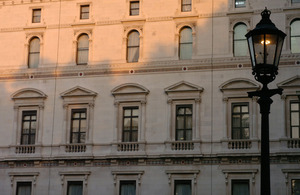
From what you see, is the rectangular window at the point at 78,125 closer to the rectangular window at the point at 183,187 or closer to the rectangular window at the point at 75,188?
the rectangular window at the point at 75,188

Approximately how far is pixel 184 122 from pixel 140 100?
2721 mm

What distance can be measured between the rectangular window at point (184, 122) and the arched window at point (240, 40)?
3908 mm

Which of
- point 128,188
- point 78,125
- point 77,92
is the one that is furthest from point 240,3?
point 128,188

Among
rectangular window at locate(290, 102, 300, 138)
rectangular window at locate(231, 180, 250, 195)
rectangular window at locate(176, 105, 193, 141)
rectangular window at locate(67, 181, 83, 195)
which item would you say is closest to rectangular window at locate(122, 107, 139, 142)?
rectangular window at locate(176, 105, 193, 141)

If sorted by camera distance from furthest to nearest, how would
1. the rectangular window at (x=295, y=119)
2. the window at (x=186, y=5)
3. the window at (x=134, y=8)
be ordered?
the window at (x=134, y=8)
the window at (x=186, y=5)
the rectangular window at (x=295, y=119)

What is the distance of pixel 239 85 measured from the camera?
102ft

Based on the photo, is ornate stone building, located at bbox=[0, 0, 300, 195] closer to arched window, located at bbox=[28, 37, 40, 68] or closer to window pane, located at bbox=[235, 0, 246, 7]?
arched window, located at bbox=[28, 37, 40, 68]

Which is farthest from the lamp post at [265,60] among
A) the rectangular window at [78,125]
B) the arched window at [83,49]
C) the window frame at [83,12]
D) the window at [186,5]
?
the window frame at [83,12]

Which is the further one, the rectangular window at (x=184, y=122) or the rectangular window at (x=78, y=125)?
the rectangular window at (x=78, y=125)

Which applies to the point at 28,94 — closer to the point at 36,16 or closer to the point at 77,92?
the point at 77,92

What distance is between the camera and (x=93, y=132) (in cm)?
3306

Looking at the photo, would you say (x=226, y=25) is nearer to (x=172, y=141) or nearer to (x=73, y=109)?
(x=172, y=141)

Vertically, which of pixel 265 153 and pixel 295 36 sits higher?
pixel 295 36

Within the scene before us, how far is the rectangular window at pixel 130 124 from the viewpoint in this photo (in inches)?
1281
